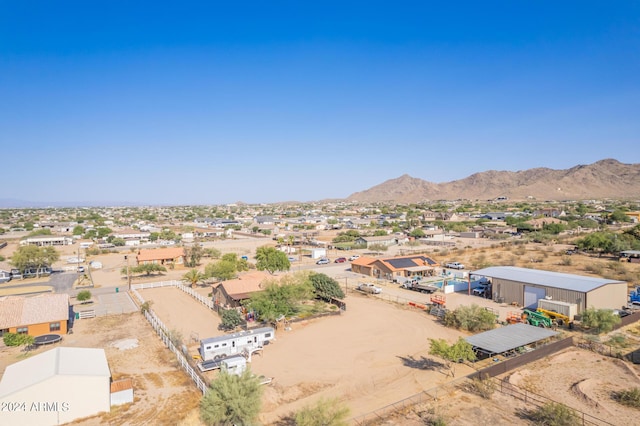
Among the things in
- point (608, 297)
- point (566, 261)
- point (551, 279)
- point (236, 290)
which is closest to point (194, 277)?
point (236, 290)

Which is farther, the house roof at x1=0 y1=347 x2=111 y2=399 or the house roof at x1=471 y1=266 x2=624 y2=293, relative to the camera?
the house roof at x1=471 y1=266 x2=624 y2=293

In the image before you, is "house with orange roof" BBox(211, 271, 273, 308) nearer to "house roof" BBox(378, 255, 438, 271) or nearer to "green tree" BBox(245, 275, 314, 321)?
"green tree" BBox(245, 275, 314, 321)

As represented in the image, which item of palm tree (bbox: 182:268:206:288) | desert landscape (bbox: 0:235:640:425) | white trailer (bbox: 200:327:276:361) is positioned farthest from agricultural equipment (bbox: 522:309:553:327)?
palm tree (bbox: 182:268:206:288)

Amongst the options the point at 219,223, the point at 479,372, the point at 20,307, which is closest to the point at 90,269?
the point at 20,307

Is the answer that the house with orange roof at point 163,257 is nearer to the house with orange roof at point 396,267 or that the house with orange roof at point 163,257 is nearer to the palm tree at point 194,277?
the palm tree at point 194,277

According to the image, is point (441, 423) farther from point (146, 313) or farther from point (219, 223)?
point (219, 223)

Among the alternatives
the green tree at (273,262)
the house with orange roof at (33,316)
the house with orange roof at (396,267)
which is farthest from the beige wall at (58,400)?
the house with orange roof at (396,267)

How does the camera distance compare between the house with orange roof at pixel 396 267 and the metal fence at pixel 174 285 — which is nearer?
the metal fence at pixel 174 285
